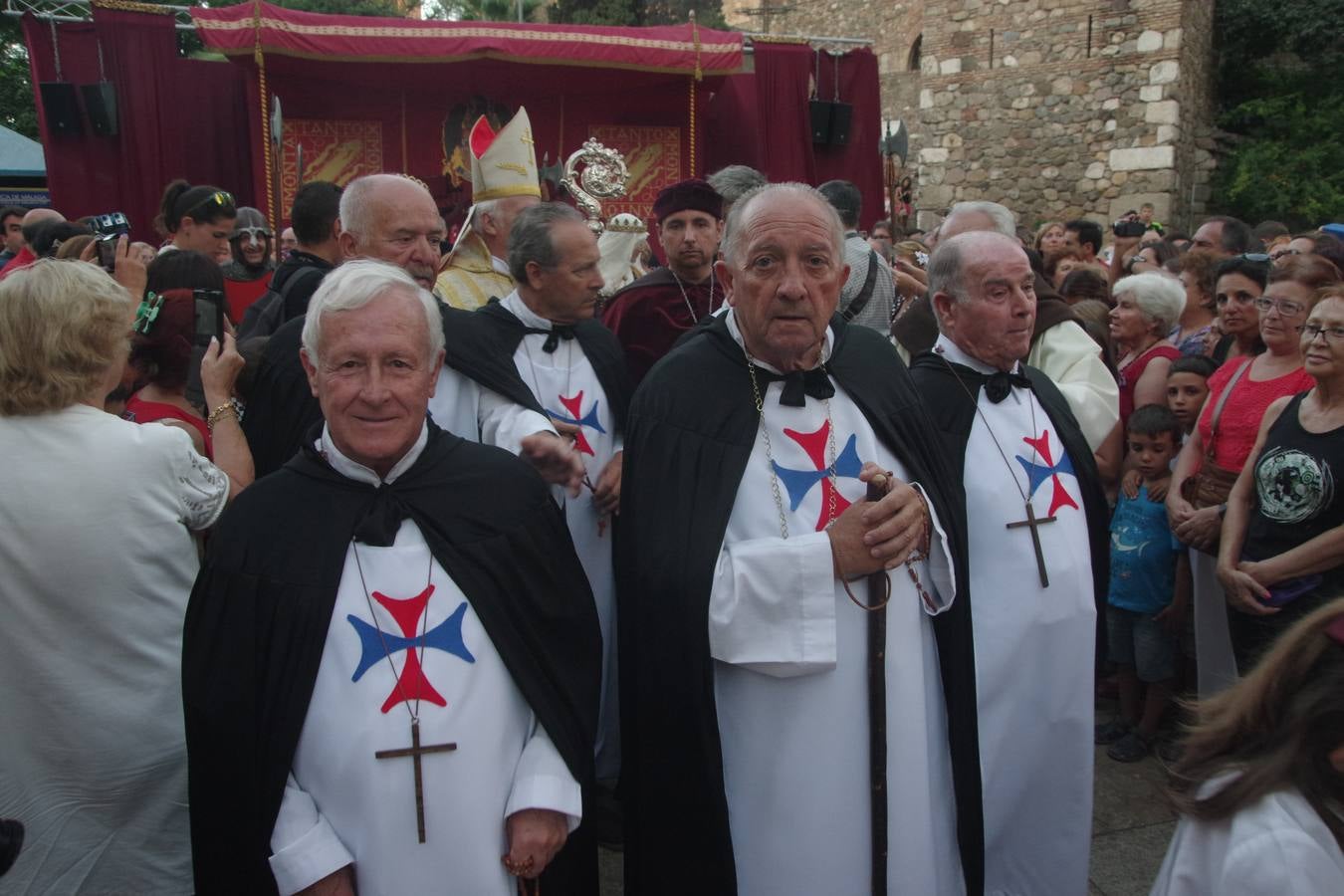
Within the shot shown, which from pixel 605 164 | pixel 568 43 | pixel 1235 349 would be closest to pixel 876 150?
pixel 568 43

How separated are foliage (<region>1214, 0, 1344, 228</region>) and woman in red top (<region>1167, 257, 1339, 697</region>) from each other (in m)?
11.8

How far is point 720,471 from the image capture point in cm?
230

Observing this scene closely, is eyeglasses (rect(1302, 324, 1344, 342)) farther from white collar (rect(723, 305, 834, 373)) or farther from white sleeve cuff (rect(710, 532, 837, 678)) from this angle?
white sleeve cuff (rect(710, 532, 837, 678))

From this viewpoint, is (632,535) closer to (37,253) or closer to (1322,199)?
(37,253)

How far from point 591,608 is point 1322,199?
14797 mm

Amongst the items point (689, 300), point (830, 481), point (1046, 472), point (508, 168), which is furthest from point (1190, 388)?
point (508, 168)

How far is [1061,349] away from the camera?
354 centimetres

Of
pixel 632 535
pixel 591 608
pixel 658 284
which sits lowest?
pixel 591 608

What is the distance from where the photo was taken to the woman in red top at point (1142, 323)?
4.61 metres

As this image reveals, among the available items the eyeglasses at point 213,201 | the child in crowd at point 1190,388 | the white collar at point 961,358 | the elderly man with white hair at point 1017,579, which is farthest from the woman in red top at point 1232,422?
the eyeglasses at point 213,201

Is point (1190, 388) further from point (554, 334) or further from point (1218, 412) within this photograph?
point (554, 334)

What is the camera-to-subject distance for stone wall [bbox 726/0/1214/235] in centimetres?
1391

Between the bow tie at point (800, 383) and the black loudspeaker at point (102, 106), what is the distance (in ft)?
36.4

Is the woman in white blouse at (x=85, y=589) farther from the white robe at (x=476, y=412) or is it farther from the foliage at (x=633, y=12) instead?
the foliage at (x=633, y=12)
